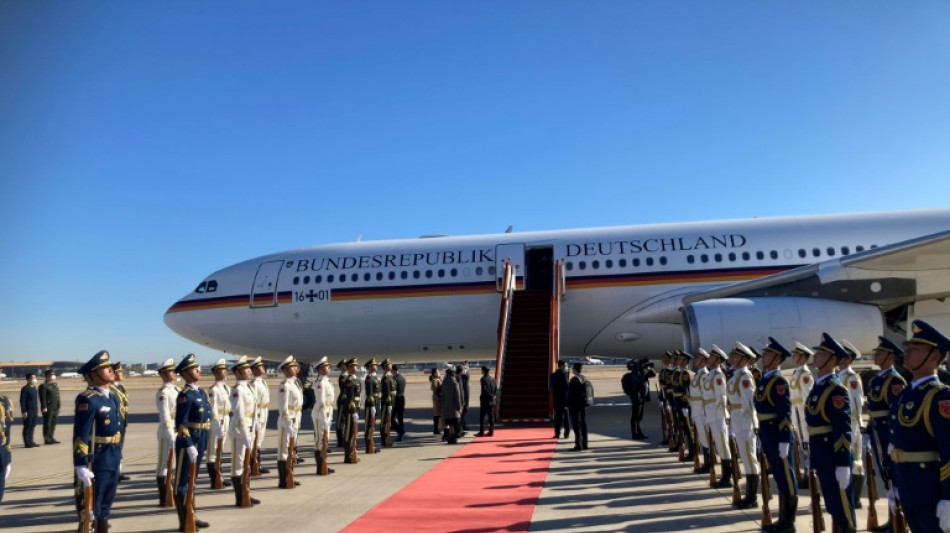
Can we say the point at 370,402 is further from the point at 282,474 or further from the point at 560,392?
the point at 560,392

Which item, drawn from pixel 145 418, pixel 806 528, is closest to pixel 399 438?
pixel 806 528

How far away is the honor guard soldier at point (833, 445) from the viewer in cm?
499

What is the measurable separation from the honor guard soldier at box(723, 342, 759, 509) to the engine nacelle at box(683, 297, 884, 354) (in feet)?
19.1

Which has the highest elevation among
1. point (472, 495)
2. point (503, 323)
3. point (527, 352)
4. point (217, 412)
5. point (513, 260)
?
point (513, 260)

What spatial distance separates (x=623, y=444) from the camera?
11.4 meters

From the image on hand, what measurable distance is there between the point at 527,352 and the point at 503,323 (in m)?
0.83

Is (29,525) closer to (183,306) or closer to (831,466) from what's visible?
(831,466)

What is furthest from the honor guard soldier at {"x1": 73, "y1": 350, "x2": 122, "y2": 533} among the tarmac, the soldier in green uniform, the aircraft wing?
the aircraft wing

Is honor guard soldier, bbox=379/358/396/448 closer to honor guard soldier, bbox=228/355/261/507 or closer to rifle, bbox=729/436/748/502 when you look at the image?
honor guard soldier, bbox=228/355/261/507

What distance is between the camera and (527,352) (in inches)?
590

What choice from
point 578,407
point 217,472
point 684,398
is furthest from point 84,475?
point 684,398

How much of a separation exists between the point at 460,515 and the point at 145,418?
50.5ft

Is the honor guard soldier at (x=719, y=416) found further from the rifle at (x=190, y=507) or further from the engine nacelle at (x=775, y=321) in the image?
the rifle at (x=190, y=507)

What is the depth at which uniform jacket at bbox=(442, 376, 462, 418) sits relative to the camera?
11703mm
